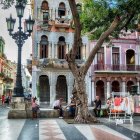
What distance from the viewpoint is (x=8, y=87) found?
248ft

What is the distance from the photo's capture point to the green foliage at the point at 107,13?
16.4m

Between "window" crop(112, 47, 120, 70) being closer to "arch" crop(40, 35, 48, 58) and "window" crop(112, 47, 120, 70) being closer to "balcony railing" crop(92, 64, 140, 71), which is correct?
"balcony railing" crop(92, 64, 140, 71)

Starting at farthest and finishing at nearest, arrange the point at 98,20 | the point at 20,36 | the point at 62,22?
the point at 62,22 < the point at 98,20 < the point at 20,36

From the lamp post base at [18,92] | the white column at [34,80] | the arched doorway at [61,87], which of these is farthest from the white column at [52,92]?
the lamp post base at [18,92]

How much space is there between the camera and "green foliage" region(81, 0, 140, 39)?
16406 millimetres

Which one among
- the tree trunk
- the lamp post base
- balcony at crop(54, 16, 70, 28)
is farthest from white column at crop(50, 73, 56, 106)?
the tree trunk

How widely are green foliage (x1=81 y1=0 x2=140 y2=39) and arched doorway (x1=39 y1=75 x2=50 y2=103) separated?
15.9 meters

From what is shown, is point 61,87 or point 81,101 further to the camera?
point 61,87

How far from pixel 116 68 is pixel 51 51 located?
7014mm

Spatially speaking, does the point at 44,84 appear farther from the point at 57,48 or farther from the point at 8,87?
the point at 8,87

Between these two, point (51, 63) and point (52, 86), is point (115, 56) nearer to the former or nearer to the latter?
point (51, 63)

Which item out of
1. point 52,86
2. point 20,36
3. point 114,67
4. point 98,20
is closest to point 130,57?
point 114,67

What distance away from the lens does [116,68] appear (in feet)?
123

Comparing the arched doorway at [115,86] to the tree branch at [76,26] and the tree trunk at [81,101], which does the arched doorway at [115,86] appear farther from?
the tree branch at [76,26]
